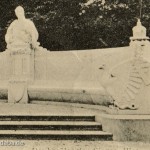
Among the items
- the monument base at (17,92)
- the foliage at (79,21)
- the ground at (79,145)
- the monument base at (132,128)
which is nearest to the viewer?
the ground at (79,145)

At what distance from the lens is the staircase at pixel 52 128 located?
9.70 meters

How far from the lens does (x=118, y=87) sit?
9.89 m

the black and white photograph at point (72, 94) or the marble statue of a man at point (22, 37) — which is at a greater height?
the marble statue of a man at point (22, 37)

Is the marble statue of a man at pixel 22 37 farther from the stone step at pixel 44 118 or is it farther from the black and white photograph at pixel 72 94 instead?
the stone step at pixel 44 118

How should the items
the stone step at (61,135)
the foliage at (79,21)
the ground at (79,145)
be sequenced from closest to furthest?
1. the ground at (79,145)
2. the stone step at (61,135)
3. the foliage at (79,21)

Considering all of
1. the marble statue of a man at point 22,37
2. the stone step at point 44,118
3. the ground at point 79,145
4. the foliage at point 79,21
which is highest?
the foliage at point 79,21

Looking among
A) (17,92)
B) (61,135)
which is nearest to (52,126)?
(61,135)

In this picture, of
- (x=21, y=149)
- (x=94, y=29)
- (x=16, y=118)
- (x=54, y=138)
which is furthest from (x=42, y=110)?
(x=94, y=29)

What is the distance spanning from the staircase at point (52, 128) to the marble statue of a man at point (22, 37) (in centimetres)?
373

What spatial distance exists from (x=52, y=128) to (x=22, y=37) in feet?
15.7

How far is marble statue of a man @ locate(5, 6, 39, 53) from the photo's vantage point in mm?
14078

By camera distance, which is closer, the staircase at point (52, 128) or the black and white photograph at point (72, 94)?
the black and white photograph at point (72, 94)

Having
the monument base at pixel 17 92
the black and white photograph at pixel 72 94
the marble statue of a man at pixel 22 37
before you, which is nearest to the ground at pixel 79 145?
the black and white photograph at pixel 72 94

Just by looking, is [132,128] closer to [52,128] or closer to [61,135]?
[61,135]
